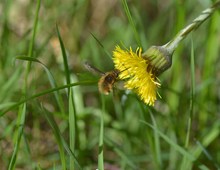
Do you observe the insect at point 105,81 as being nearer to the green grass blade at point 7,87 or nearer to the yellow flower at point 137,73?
the yellow flower at point 137,73

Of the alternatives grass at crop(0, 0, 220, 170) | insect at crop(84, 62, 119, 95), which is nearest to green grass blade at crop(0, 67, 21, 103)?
grass at crop(0, 0, 220, 170)

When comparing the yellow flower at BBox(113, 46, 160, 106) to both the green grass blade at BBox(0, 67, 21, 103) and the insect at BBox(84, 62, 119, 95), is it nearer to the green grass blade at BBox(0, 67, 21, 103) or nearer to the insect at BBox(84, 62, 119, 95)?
the insect at BBox(84, 62, 119, 95)

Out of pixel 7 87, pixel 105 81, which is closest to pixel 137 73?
pixel 105 81

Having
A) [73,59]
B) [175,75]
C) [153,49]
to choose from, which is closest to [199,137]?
[175,75]

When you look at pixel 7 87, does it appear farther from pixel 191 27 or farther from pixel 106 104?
pixel 191 27

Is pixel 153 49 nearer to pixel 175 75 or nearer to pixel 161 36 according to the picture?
pixel 175 75

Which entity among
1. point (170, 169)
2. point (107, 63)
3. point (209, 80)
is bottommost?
point (170, 169)
